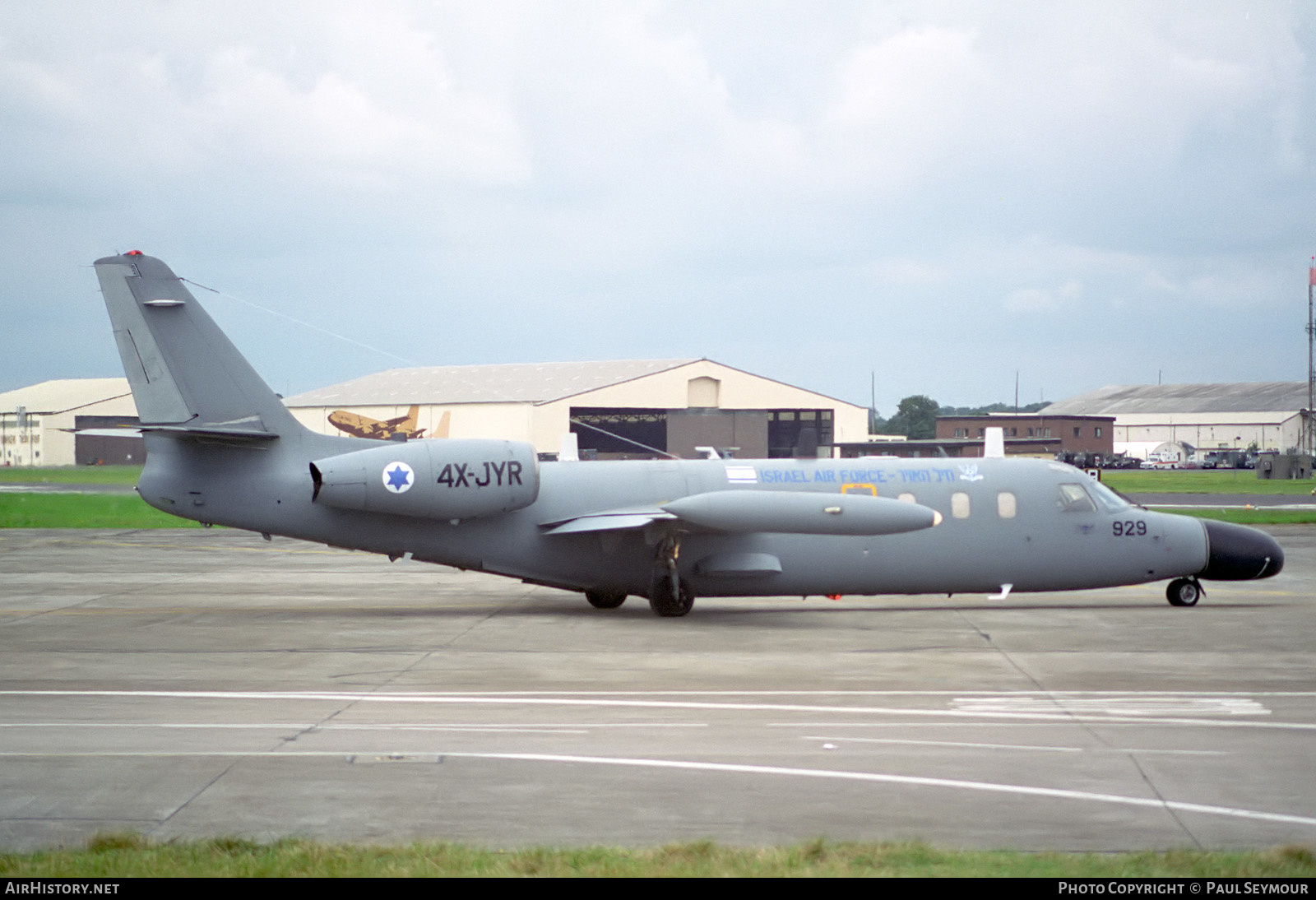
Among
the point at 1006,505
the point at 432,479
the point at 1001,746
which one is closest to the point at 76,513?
the point at 432,479

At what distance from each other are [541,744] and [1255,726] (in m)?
7.01

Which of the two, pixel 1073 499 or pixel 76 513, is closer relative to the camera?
pixel 1073 499

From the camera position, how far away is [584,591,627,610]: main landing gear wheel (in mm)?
23703

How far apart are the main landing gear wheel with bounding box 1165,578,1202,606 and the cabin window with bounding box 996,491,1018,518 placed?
351 cm

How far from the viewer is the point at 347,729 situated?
12648 millimetres

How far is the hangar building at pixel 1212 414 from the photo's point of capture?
15838 centimetres

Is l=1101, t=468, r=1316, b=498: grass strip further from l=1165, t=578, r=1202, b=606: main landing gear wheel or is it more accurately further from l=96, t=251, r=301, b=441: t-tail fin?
l=96, t=251, r=301, b=441: t-tail fin

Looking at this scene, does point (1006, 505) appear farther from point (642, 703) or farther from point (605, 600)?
point (642, 703)

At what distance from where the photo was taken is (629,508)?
75.0ft

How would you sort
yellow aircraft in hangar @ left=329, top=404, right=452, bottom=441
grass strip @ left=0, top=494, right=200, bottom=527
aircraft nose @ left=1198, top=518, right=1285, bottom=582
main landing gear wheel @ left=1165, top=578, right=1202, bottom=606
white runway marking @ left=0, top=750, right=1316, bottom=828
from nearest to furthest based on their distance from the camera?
1. white runway marking @ left=0, top=750, right=1316, bottom=828
2. aircraft nose @ left=1198, top=518, right=1285, bottom=582
3. main landing gear wheel @ left=1165, top=578, right=1202, bottom=606
4. grass strip @ left=0, top=494, right=200, bottom=527
5. yellow aircraft in hangar @ left=329, top=404, right=452, bottom=441

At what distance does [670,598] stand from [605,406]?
5698cm

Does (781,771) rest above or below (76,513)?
above

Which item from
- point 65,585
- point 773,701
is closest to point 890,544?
point 773,701

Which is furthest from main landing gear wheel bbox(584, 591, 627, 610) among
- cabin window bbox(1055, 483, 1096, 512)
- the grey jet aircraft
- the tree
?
the tree
